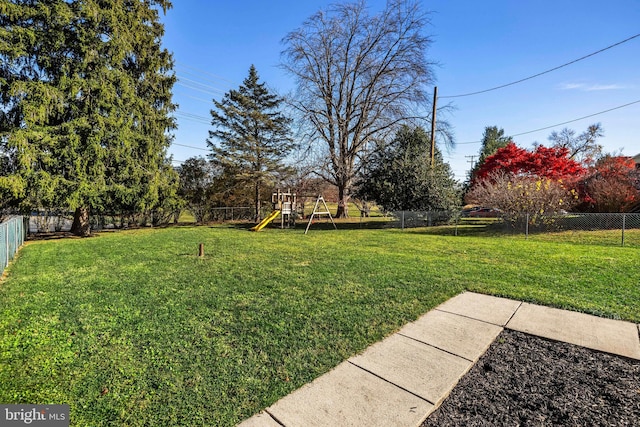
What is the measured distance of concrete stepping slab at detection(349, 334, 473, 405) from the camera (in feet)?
7.55

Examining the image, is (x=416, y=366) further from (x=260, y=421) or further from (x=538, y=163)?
(x=538, y=163)

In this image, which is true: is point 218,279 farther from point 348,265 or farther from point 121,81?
point 121,81

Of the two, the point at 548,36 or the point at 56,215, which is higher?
the point at 548,36

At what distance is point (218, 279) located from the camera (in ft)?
17.9

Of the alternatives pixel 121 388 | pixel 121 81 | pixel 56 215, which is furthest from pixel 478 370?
pixel 56 215

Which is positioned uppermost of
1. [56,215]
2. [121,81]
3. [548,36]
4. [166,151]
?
[548,36]

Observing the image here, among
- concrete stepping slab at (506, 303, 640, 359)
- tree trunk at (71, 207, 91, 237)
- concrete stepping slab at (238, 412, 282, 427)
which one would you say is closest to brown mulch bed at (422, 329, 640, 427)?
concrete stepping slab at (506, 303, 640, 359)

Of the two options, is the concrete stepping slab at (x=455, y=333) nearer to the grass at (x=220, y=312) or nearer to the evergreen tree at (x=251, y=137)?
the grass at (x=220, y=312)

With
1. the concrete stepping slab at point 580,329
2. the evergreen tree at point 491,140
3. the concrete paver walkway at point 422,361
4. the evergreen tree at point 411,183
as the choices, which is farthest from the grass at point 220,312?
the evergreen tree at point 491,140

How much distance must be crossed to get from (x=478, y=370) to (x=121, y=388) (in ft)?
9.37

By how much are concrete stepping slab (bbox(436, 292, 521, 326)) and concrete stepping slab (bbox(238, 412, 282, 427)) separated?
2755 millimetres

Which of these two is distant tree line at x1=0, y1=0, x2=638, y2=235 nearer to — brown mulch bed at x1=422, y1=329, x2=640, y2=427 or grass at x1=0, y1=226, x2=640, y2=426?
grass at x1=0, y1=226, x2=640, y2=426

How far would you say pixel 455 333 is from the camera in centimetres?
326

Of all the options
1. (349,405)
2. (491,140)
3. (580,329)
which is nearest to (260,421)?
(349,405)
